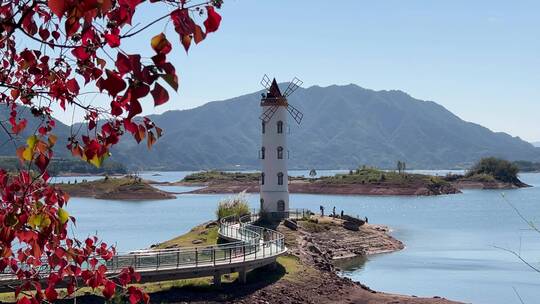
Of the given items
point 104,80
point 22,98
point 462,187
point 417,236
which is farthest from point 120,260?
point 462,187

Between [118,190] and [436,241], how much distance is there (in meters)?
99.2

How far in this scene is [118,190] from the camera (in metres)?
155

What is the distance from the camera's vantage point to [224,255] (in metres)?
33.2

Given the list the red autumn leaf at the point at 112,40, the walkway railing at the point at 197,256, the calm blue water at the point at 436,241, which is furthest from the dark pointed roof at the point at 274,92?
the red autumn leaf at the point at 112,40

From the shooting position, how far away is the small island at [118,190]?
501 ft

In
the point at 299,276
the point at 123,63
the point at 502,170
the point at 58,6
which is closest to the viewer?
the point at 58,6

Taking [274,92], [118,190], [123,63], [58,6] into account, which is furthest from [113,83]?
[118,190]

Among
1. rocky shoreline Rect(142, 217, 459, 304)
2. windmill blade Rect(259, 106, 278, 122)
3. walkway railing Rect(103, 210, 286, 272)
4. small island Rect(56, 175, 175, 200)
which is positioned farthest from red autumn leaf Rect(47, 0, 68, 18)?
small island Rect(56, 175, 175, 200)

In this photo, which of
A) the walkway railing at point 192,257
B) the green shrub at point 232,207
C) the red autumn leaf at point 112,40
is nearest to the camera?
the red autumn leaf at point 112,40

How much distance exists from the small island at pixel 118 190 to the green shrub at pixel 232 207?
97.0 metres

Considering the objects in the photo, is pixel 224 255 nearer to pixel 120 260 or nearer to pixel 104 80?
pixel 120 260

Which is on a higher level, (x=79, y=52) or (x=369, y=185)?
(x=79, y=52)

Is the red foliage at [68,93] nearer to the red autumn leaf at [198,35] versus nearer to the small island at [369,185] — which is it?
the red autumn leaf at [198,35]

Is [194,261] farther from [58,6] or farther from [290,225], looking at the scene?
[58,6]
